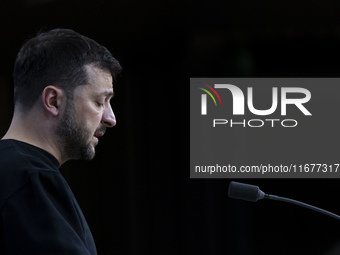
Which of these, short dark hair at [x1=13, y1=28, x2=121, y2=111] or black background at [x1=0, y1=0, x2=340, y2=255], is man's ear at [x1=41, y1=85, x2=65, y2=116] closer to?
short dark hair at [x1=13, y1=28, x2=121, y2=111]

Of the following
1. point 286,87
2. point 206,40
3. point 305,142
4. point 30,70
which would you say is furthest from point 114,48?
point 30,70

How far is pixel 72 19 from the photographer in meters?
5.04

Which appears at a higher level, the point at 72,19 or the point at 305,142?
the point at 72,19

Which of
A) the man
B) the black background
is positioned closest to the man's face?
the man

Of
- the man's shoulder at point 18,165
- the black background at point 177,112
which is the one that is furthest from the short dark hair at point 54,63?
the black background at point 177,112

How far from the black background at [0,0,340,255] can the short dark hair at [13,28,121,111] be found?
3.61 m

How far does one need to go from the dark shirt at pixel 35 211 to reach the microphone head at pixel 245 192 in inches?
37.4

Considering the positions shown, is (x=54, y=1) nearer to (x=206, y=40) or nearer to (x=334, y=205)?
(x=206, y=40)

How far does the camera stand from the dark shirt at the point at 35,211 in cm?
111

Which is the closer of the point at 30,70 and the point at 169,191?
the point at 30,70

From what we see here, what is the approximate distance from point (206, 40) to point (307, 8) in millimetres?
908

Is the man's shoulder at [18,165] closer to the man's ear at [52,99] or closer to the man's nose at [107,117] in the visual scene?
the man's ear at [52,99]

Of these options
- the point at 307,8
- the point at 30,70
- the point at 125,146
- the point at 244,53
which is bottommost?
the point at 125,146

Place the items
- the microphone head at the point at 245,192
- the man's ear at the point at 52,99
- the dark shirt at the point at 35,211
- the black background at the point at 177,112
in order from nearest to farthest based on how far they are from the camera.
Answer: the dark shirt at the point at 35,211 < the man's ear at the point at 52,99 < the microphone head at the point at 245,192 < the black background at the point at 177,112
